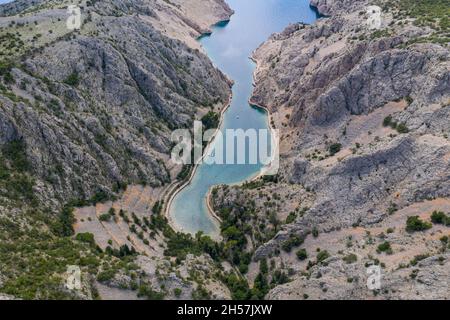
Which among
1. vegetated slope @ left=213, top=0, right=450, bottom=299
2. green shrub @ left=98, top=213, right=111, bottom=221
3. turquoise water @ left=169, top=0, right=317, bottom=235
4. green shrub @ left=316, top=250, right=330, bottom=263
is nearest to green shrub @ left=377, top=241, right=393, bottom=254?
vegetated slope @ left=213, top=0, right=450, bottom=299

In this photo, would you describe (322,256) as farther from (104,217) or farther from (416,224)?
(104,217)

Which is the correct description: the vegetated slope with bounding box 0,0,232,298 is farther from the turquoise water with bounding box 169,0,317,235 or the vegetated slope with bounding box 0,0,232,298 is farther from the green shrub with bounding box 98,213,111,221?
the turquoise water with bounding box 169,0,317,235

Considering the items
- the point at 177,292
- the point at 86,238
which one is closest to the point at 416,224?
the point at 177,292

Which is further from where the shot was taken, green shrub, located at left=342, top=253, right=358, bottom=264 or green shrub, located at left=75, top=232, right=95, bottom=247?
green shrub, located at left=75, top=232, right=95, bottom=247

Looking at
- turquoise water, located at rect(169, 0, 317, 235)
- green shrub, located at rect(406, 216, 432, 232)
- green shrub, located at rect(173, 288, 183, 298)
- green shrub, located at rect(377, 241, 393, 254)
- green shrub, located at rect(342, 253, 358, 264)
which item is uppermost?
turquoise water, located at rect(169, 0, 317, 235)

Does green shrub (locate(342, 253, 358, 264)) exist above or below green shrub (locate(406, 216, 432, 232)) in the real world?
below

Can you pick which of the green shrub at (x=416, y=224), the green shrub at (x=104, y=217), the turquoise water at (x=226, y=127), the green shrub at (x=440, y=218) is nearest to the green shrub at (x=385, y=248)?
the green shrub at (x=416, y=224)

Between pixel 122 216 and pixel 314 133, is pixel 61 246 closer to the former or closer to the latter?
pixel 122 216
